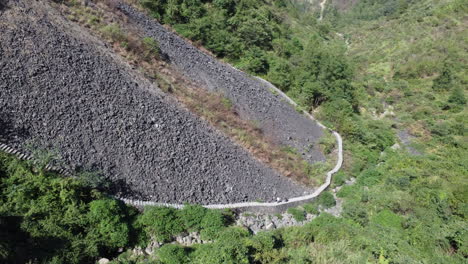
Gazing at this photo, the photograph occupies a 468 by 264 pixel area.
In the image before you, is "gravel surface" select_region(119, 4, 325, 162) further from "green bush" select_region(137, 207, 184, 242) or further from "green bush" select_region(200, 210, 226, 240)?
"green bush" select_region(137, 207, 184, 242)

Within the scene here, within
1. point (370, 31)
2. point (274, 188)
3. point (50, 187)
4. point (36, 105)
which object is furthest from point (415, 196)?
point (370, 31)

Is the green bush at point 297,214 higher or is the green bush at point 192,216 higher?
the green bush at point 192,216

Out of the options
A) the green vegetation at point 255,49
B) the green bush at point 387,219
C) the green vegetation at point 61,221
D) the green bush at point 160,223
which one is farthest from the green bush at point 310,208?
the green vegetation at point 255,49

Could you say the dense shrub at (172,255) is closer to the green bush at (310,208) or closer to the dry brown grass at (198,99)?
the dry brown grass at (198,99)

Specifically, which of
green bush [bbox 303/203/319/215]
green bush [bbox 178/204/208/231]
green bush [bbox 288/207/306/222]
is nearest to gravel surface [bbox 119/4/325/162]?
green bush [bbox 303/203/319/215]

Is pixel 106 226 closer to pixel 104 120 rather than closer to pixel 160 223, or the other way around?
pixel 160 223
